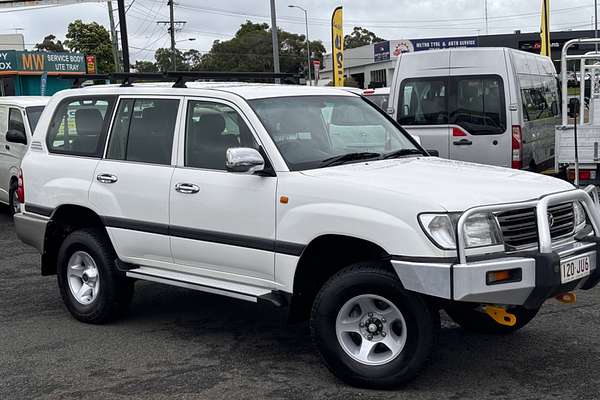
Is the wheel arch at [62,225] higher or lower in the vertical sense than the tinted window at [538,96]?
lower

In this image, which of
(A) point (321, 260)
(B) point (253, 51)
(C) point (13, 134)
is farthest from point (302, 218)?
(B) point (253, 51)

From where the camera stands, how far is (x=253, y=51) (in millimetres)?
95312

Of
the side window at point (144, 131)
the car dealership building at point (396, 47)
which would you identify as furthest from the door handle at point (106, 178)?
the car dealership building at point (396, 47)

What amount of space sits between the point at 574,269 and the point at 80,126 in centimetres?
413

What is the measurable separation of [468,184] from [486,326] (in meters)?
1.56

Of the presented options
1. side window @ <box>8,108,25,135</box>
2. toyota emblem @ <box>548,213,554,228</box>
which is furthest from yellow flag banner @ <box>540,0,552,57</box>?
toyota emblem @ <box>548,213,554,228</box>

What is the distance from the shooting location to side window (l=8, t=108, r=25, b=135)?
12.3 m

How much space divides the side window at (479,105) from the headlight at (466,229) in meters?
6.71

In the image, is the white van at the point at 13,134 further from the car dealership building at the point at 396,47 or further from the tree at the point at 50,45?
the tree at the point at 50,45

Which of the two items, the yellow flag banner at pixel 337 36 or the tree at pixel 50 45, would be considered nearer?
the yellow flag banner at pixel 337 36

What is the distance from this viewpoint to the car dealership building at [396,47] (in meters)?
60.8

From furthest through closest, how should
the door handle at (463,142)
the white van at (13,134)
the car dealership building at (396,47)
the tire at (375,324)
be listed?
the car dealership building at (396,47)
the white van at (13,134)
the door handle at (463,142)
the tire at (375,324)

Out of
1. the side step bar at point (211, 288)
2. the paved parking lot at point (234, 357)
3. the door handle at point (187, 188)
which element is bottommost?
the paved parking lot at point (234, 357)

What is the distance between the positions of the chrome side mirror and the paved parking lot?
133 centimetres
